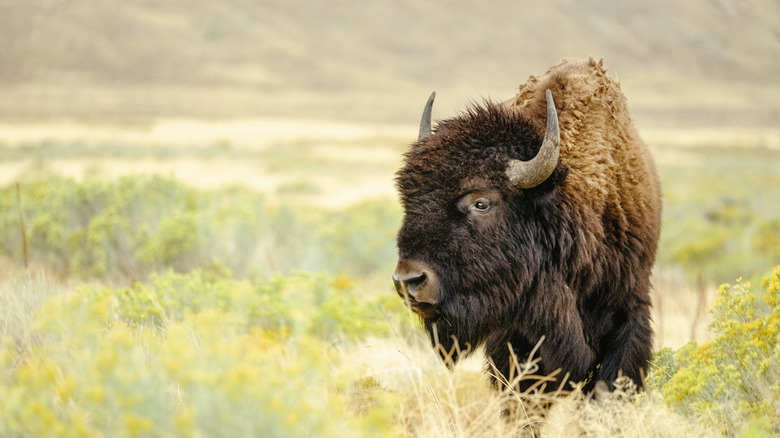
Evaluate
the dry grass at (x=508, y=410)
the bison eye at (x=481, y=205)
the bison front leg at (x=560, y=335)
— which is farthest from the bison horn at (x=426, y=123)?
the dry grass at (x=508, y=410)

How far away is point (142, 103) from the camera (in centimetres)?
9375

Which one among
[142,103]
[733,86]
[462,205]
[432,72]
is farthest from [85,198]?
[733,86]

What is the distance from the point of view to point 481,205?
3.77m

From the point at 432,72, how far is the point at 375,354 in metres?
135

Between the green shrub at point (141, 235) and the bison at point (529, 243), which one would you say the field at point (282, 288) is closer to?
the green shrub at point (141, 235)

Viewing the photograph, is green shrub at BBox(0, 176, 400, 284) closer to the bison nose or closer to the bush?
the bison nose

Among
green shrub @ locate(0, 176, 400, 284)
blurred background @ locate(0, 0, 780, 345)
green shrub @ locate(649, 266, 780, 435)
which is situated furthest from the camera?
blurred background @ locate(0, 0, 780, 345)

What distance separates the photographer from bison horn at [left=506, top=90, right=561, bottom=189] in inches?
142

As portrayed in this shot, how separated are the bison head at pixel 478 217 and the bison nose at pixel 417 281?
3cm

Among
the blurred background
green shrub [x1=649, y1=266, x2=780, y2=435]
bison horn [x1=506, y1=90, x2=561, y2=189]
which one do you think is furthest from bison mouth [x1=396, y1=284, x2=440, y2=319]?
the blurred background

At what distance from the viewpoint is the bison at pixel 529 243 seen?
3.67 m

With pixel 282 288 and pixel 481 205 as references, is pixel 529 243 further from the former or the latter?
pixel 282 288

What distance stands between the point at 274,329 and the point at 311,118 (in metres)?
87.6

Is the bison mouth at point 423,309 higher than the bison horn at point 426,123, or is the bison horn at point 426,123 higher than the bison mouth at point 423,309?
the bison horn at point 426,123
